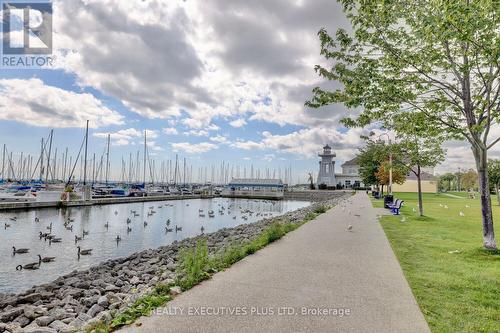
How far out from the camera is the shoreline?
507 centimetres

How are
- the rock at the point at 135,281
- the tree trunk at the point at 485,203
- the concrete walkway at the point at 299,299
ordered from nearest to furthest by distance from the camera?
the concrete walkway at the point at 299,299
the rock at the point at 135,281
the tree trunk at the point at 485,203

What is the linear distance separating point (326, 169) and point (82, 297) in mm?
77468

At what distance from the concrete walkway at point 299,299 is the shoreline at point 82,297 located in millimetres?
1242

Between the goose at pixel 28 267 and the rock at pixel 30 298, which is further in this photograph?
the goose at pixel 28 267

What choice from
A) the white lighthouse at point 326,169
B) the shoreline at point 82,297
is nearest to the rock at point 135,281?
the shoreline at point 82,297

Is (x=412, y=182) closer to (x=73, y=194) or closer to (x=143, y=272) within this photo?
(x=73, y=194)

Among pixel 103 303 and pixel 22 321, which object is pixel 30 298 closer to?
pixel 22 321

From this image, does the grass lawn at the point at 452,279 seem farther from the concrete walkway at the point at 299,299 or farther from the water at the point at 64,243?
the water at the point at 64,243

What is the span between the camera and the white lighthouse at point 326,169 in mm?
78625

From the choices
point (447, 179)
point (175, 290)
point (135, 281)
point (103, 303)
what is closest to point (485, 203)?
point (175, 290)

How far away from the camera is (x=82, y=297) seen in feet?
22.5

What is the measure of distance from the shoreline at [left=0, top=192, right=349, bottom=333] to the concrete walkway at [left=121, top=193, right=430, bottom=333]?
124 cm

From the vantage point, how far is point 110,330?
4051 millimetres

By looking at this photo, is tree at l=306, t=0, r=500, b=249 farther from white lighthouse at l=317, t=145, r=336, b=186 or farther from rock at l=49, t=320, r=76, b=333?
white lighthouse at l=317, t=145, r=336, b=186
